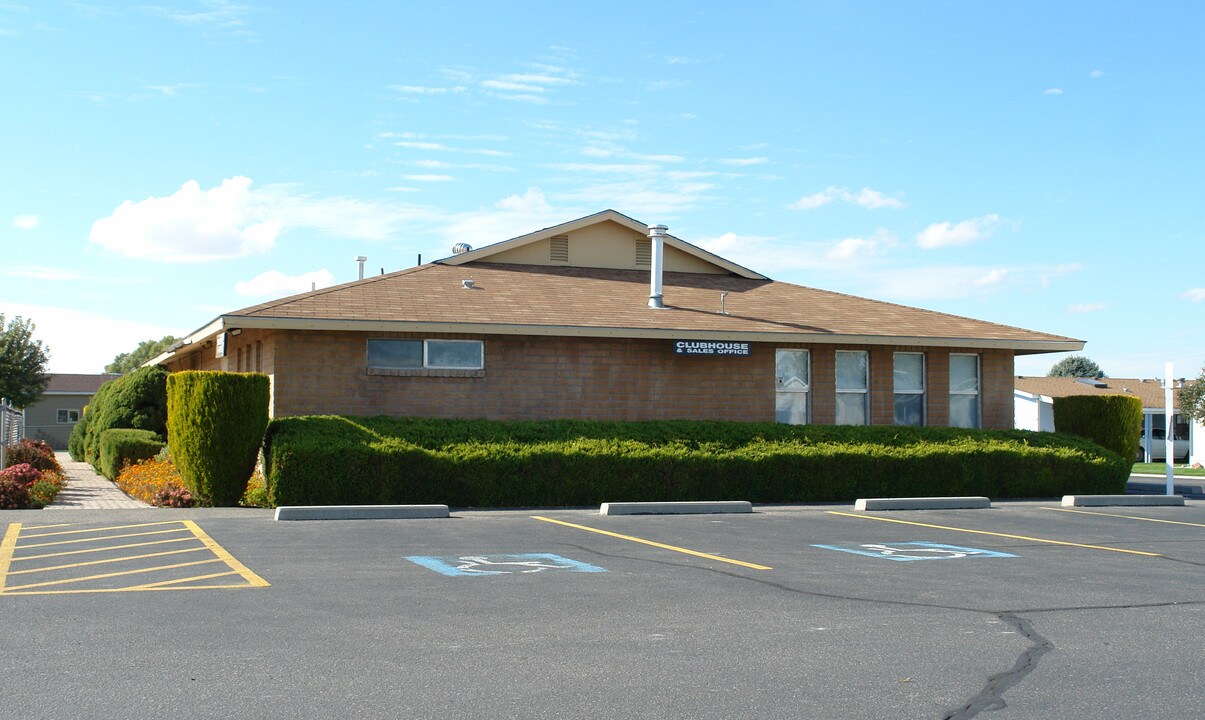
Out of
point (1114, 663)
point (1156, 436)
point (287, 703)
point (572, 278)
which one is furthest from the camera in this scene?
point (1156, 436)

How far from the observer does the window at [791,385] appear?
2333 cm

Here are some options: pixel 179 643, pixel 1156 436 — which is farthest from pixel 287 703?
pixel 1156 436

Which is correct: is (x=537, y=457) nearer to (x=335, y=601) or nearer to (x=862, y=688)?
(x=335, y=601)

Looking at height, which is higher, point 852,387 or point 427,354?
point 427,354

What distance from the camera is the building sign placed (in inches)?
861

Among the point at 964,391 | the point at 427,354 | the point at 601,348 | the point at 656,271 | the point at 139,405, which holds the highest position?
the point at 656,271

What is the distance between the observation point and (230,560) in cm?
1115

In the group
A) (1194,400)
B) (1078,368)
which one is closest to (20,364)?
(1194,400)

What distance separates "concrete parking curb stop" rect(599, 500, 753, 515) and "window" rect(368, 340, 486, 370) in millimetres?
4572

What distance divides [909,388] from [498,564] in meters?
15.1

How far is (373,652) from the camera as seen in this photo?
23.2ft

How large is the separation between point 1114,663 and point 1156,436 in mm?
58179

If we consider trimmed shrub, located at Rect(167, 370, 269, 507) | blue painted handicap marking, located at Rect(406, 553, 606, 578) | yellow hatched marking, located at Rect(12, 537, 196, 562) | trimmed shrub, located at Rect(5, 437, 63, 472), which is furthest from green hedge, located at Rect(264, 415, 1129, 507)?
trimmed shrub, located at Rect(5, 437, 63, 472)

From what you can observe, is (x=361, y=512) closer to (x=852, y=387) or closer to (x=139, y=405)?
(x=852, y=387)
